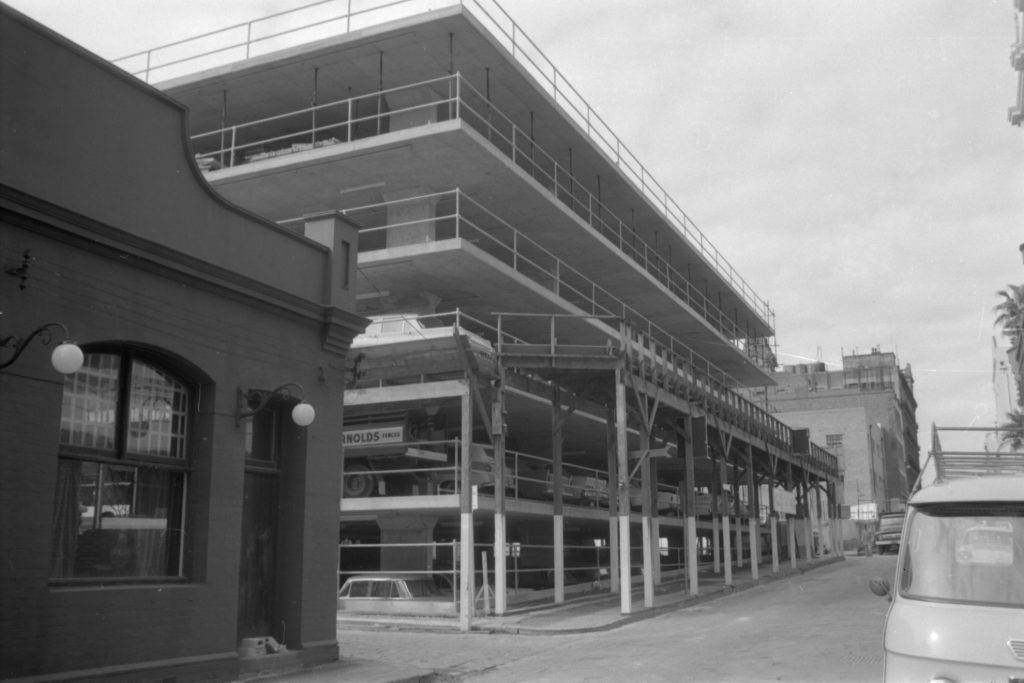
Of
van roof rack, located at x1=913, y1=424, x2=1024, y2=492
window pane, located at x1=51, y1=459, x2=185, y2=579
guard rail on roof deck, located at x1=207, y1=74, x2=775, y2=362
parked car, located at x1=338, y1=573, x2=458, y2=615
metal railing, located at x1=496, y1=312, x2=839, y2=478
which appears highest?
guard rail on roof deck, located at x1=207, y1=74, x2=775, y2=362

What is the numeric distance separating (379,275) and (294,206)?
4.34 metres

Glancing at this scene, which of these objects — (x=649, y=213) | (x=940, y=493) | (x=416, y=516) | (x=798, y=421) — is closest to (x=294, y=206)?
(x=416, y=516)

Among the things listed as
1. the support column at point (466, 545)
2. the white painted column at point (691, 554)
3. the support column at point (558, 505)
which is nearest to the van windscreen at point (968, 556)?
the support column at point (466, 545)

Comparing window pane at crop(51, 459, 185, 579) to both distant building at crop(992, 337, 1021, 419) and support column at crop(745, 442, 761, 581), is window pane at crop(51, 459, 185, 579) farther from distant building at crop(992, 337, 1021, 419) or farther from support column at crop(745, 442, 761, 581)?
distant building at crop(992, 337, 1021, 419)

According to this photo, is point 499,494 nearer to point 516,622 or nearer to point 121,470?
point 516,622

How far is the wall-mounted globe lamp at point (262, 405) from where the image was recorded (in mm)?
12578

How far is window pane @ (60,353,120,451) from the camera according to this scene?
1052 centimetres

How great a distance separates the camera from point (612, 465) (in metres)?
26.6

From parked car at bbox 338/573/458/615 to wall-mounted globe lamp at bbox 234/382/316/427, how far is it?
10072 millimetres

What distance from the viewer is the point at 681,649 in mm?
15289

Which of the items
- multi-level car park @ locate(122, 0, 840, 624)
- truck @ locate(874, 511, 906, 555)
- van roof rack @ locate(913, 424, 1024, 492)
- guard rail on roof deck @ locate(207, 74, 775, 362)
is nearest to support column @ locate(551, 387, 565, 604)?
multi-level car park @ locate(122, 0, 840, 624)

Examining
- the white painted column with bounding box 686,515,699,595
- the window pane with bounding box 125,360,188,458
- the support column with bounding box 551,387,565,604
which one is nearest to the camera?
the window pane with bounding box 125,360,188,458

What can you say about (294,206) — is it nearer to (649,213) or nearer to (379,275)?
(379,275)

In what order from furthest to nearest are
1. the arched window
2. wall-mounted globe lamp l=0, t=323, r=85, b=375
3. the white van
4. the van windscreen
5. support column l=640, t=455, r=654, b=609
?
support column l=640, t=455, r=654, b=609, the arched window, wall-mounted globe lamp l=0, t=323, r=85, b=375, the van windscreen, the white van
